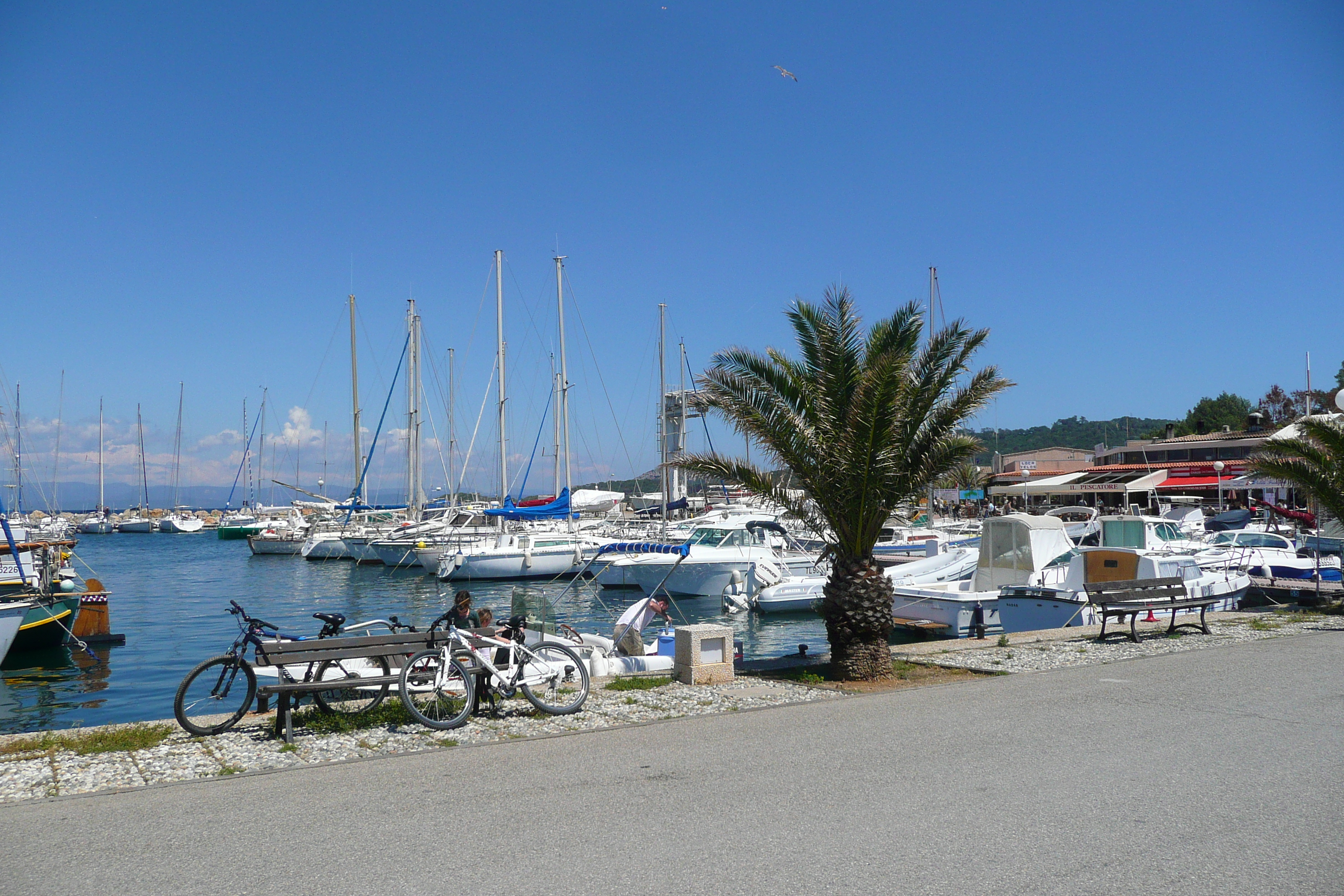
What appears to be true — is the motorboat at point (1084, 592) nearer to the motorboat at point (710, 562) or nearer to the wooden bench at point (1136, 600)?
the wooden bench at point (1136, 600)

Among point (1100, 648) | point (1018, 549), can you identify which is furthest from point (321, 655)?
point (1018, 549)

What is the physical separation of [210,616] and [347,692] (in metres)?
22.7

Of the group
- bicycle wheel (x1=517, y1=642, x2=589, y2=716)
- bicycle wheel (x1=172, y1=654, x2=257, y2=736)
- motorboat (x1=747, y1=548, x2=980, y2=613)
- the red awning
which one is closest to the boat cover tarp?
the red awning

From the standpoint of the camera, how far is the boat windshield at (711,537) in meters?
32.7

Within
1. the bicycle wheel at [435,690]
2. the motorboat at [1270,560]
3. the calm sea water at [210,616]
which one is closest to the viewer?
the bicycle wheel at [435,690]

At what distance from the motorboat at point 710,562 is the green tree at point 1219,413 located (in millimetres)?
72086

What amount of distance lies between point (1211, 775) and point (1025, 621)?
14136 millimetres

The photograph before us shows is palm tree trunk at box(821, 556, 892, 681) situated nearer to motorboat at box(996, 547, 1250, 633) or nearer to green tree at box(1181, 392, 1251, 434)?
motorboat at box(996, 547, 1250, 633)

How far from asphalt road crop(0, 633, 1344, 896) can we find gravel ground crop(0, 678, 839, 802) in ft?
1.19

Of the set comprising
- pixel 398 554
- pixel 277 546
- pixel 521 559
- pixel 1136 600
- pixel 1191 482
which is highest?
pixel 1191 482

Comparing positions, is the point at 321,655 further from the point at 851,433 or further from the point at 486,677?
the point at 851,433

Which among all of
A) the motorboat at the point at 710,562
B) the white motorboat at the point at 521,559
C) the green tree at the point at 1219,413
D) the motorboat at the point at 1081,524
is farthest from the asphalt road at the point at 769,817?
the green tree at the point at 1219,413

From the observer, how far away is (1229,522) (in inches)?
1583

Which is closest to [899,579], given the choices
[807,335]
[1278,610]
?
[1278,610]
